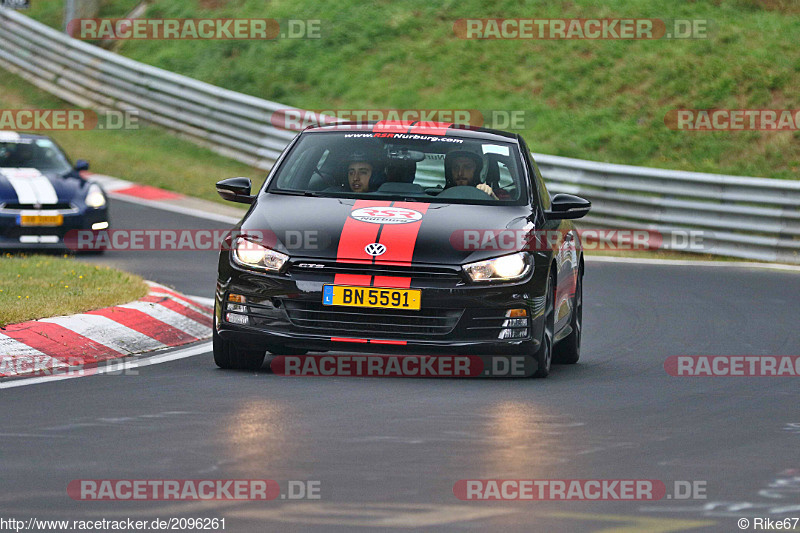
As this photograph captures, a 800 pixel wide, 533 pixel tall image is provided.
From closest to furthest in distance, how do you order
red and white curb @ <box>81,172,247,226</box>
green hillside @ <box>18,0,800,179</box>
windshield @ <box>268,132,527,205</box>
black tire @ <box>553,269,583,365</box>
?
windshield @ <box>268,132,527,205</box>
black tire @ <box>553,269,583,365</box>
red and white curb @ <box>81,172,247,226</box>
green hillside @ <box>18,0,800,179</box>

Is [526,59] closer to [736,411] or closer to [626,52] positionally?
[626,52]

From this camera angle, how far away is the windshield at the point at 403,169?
30.7 ft

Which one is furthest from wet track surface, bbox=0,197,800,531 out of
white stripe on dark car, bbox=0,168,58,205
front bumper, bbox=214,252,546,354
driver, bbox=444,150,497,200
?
white stripe on dark car, bbox=0,168,58,205

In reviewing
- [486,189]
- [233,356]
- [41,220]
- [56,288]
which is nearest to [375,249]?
[233,356]

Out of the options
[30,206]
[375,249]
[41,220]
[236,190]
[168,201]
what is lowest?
[168,201]

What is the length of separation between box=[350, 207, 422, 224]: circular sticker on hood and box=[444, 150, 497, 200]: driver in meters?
0.67

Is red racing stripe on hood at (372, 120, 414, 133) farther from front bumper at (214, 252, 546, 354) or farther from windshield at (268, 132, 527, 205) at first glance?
front bumper at (214, 252, 546, 354)

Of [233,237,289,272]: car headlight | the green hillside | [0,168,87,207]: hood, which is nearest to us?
[233,237,289,272]: car headlight

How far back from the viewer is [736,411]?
25.5ft

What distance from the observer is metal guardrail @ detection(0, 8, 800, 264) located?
1809 centimetres

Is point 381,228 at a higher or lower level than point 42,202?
higher

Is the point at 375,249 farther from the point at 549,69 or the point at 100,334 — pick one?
the point at 549,69

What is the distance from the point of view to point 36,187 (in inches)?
629

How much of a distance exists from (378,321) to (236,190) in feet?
5.34
